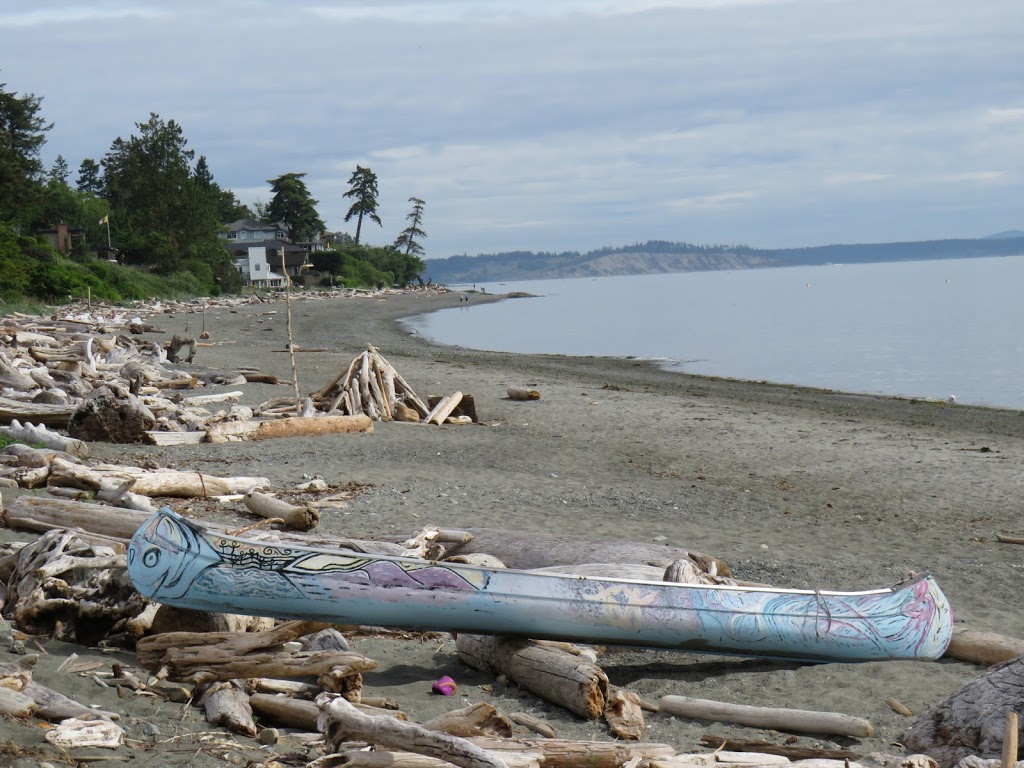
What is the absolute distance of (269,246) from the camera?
115 metres

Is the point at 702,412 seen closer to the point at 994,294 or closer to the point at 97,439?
the point at 97,439

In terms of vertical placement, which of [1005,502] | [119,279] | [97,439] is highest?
[119,279]

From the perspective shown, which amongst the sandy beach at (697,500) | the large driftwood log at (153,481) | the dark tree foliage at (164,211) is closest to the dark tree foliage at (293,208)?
the dark tree foliage at (164,211)

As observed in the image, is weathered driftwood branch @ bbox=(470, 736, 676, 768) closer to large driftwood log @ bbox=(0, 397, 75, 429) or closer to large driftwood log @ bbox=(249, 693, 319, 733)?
large driftwood log @ bbox=(249, 693, 319, 733)

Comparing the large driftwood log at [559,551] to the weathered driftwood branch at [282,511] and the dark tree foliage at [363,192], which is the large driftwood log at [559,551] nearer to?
the weathered driftwood branch at [282,511]

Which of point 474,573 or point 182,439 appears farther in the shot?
point 182,439

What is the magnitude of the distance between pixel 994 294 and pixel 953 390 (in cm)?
7796

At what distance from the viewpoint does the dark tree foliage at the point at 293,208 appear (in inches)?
4631

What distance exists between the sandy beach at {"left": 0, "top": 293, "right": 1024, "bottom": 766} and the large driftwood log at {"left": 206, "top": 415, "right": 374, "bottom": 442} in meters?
0.30

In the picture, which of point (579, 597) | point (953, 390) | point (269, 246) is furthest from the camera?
point (269, 246)

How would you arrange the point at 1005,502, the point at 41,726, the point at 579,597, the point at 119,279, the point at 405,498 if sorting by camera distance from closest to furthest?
the point at 41,726 → the point at 579,597 → the point at 405,498 → the point at 1005,502 → the point at 119,279

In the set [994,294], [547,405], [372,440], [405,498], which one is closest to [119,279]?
[547,405]

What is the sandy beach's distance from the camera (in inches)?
230

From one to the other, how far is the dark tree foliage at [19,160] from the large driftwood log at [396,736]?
51.5 metres
